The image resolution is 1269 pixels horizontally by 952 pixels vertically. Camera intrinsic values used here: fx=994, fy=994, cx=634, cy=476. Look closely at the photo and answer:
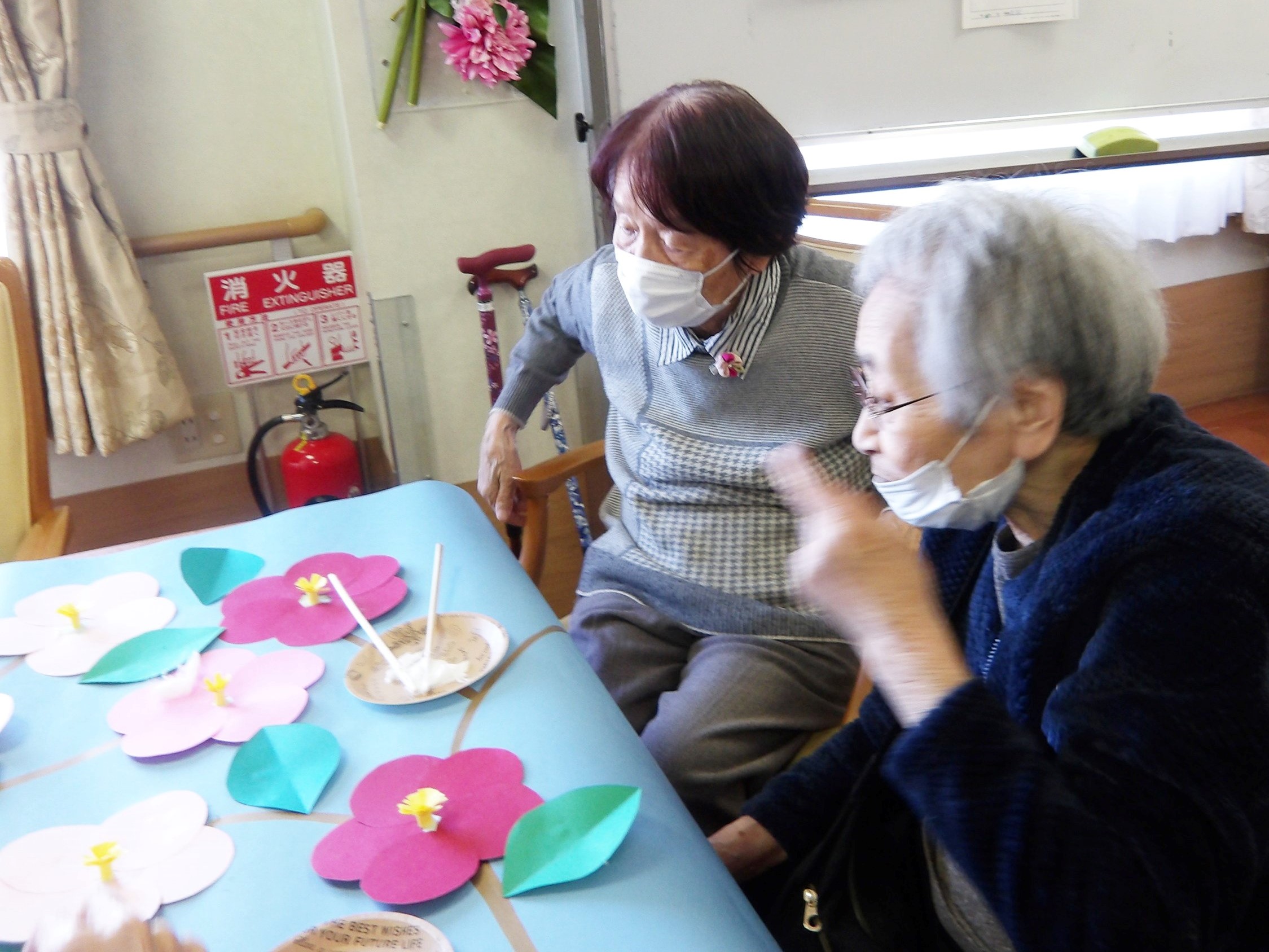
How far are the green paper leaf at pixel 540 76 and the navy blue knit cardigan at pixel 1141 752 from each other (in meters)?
1.69

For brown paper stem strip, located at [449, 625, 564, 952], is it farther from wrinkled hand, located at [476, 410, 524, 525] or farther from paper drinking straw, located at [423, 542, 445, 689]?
wrinkled hand, located at [476, 410, 524, 525]

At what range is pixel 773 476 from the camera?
134 centimetres

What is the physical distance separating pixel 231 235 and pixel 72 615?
149 centimetres

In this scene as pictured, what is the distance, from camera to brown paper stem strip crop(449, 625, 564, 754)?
0.86 metres

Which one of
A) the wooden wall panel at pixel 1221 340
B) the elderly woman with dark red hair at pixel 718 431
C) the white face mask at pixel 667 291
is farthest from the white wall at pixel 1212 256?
the white face mask at pixel 667 291

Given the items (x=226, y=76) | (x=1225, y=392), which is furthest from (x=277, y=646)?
(x=1225, y=392)

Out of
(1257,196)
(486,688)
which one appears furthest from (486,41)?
(1257,196)

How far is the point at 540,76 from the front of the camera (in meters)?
2.12

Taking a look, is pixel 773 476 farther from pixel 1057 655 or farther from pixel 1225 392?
pixel 1225 392

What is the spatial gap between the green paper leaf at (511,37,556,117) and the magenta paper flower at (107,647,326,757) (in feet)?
4.98

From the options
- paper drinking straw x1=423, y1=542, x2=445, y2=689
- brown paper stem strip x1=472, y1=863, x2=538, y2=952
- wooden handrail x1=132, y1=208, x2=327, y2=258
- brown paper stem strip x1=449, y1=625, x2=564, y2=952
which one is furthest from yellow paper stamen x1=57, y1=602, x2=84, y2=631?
wooden handrail x1=132, y1=208, x2=327, y2=258

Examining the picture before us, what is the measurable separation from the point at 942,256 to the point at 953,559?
13.8 inches

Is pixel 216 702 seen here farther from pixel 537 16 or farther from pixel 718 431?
pixel 537 16

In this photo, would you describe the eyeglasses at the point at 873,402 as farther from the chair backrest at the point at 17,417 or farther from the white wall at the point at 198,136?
the white wall at the point at 198,136
